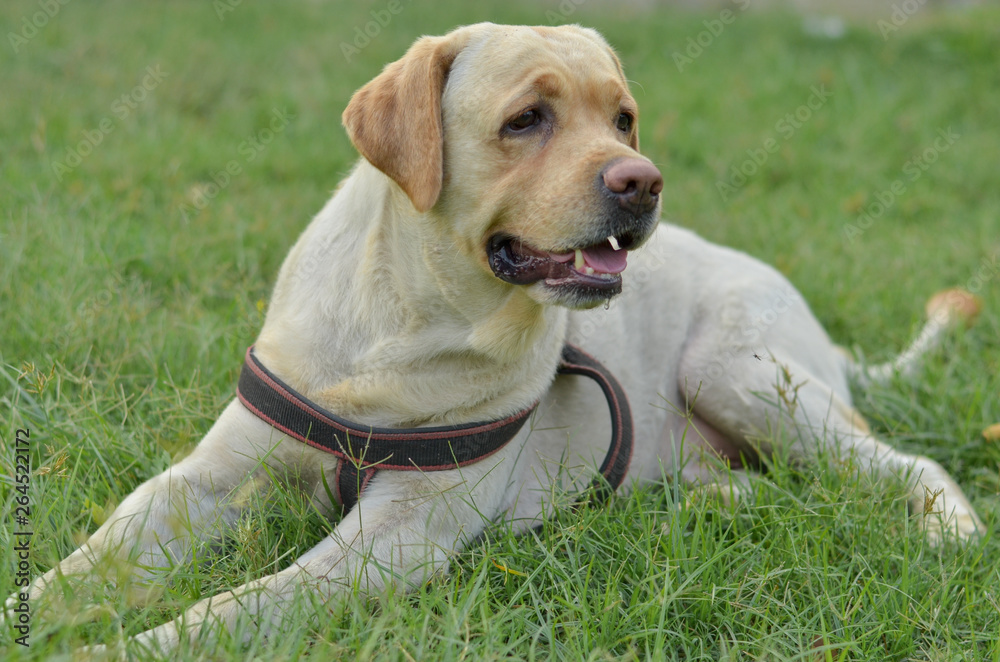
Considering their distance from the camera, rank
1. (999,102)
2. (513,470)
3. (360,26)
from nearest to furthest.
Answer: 1. (513,470)
2. (999,102)
3. (360,26)

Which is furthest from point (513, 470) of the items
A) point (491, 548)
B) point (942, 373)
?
point (942, 373)

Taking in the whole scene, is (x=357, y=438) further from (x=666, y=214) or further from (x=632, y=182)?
(x=666, y=214)

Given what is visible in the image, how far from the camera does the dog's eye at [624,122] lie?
9.33 feet

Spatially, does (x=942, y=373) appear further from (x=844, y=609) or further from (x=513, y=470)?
(x=513, y=470)

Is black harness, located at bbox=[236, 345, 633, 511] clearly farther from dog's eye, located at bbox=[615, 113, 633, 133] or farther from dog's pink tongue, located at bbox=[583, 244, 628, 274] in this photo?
dog's eye, located at bbox=[615, 113, 633, 133]

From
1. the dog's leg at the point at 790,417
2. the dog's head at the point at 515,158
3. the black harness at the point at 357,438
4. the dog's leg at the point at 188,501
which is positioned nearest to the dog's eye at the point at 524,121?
the dog's head at the point at 515,158

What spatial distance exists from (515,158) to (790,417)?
1549mm

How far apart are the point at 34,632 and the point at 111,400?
4.05 ft

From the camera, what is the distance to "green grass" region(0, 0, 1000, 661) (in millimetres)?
2363

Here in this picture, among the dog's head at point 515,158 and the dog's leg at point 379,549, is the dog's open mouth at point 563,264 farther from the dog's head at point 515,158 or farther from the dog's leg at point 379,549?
the dog's leg at point 379,549

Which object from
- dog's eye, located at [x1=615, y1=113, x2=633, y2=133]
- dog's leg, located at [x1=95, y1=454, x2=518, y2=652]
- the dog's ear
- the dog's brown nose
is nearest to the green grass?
dog's leg, located at [x1=95, y1=454, x2=518, y2=652]

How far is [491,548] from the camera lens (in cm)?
249

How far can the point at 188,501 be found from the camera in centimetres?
257

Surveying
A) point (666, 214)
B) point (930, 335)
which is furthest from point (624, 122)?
point (666, 214)
